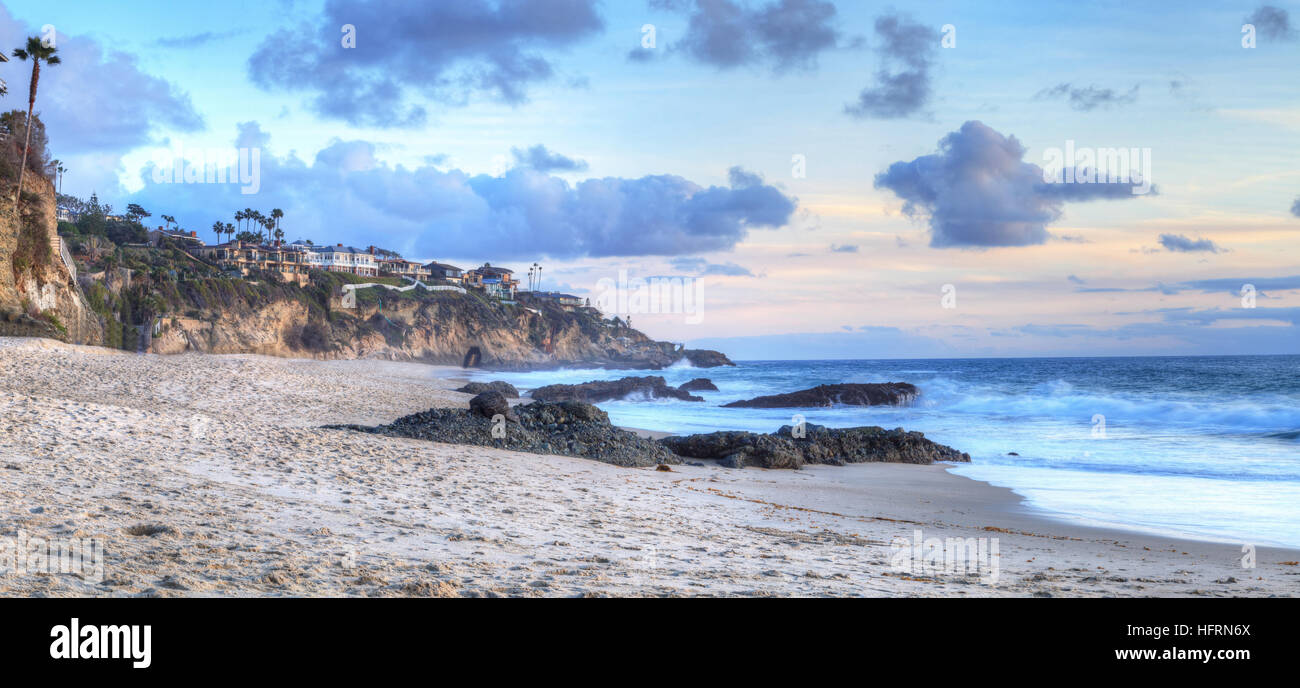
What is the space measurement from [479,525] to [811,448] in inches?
434

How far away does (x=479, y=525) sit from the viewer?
7.70 meters

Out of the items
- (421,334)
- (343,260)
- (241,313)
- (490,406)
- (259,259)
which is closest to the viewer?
(490,406)

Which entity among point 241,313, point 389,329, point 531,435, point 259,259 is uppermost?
point 259,259

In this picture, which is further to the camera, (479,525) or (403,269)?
(403,269)

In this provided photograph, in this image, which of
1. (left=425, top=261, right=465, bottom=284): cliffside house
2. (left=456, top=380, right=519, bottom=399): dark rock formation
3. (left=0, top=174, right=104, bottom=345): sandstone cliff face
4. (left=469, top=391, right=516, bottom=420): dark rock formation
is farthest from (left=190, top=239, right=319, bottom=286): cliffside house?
(left=469, top=391, right=516, bottom=420): dark rock formation

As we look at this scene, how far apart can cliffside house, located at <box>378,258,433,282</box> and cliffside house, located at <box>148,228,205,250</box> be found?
27.1m

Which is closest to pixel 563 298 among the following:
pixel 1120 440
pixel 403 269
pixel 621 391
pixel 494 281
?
pixel 494 281

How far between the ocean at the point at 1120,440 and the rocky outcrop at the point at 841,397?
34.4 inches

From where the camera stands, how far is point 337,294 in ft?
271

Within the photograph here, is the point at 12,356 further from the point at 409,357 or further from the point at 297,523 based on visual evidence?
the point at 409,357

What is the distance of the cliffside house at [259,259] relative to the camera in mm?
81650

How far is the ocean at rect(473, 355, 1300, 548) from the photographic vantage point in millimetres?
11969

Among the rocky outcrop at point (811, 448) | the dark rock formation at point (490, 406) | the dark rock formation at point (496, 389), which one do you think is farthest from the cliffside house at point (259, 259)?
the rocky outcrop at point (811, 448)

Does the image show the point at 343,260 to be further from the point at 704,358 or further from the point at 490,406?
the point at 490,406
